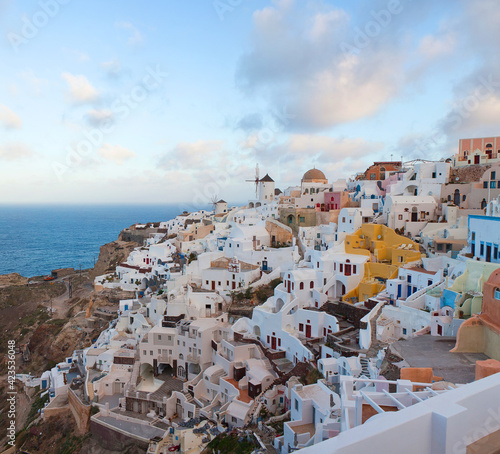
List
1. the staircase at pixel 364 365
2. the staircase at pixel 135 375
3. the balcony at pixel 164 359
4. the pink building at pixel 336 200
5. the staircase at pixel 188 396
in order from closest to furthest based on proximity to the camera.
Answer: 1. the staircase at pixel 364 365
2. the staircase at pixel 188 396
3. the staircase at pixel 135 375
4. the balcony at pixel 164 359
5. the pink building at pixel 336 200

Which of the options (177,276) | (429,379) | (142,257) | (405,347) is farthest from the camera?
(142,257)

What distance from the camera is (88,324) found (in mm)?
34312

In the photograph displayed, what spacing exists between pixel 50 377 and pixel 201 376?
533 inches

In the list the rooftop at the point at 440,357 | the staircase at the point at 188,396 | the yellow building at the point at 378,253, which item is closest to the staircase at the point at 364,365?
the rooftop at the point at 440,357

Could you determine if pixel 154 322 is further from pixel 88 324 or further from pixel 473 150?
pixel 473 150

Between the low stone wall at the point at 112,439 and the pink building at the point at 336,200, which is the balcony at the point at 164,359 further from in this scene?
the pink building at the point at 336,200

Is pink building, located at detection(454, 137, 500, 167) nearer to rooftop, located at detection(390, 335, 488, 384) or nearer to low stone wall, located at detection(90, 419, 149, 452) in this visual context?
rooftop, located at detection(390, 335, 488, 384)

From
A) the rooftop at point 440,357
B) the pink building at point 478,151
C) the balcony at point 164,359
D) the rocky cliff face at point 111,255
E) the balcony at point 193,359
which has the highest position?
the pink building at point 478,151

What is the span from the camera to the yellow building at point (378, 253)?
23.8 metres

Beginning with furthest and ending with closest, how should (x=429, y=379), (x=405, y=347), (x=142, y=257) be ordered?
(x=142, y=257) → (x=405, y=347) → (x=429, y=379)

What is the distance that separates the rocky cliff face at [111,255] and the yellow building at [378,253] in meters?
31.9

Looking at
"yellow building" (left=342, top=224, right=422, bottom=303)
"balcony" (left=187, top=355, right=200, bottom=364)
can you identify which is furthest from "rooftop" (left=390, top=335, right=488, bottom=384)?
"balcony" (left=187, top=355, right=200, bottom=364)

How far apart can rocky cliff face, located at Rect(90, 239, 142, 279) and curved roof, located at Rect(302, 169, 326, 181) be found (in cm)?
2414

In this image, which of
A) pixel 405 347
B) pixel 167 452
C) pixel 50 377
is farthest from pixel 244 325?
pixel 50 377
